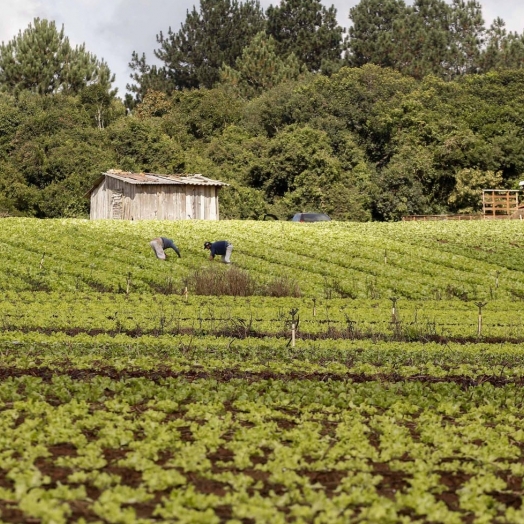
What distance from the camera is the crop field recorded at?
866 centimetres

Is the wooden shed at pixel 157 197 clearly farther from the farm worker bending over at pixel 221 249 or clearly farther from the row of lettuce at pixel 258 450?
the row of lettuce at pixel 258 450

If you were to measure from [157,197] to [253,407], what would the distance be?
48201mm

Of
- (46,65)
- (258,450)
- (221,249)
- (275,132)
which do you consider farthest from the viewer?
(46,65)

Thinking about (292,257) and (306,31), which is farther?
(306,31)

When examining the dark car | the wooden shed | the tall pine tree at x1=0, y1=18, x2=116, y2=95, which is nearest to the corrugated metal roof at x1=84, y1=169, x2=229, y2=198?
the wooden shed

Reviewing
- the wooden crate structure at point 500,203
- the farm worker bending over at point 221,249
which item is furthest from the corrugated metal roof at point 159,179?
the farm worker bending over at point 221,249

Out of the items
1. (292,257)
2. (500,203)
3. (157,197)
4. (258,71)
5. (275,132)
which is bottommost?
(292,257)

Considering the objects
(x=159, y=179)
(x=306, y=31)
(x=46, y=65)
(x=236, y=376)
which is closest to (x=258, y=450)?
(x=236, y=376)

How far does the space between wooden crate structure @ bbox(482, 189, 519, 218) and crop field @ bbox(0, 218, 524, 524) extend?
3479 centimetres

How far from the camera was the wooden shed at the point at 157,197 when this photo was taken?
60.0 meters

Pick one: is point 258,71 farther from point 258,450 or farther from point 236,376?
point 258,450

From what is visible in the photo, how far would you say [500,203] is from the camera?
69.9 meters

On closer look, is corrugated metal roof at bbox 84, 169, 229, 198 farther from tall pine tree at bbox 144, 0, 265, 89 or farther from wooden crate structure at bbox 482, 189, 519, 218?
tall pine tree at bbox 144, 0, 265, 89

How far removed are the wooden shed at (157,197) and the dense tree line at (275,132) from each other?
9.62 meters
